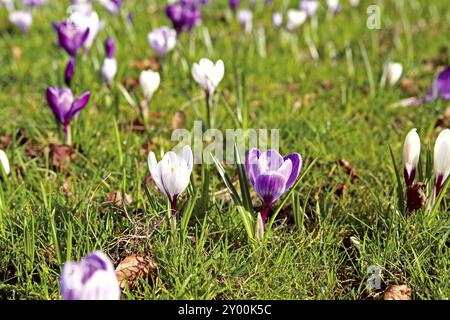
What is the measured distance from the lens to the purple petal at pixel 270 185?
1.67 metres

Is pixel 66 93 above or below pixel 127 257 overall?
above

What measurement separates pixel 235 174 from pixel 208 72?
0.43 metres

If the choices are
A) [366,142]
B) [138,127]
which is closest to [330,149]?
[366,142]

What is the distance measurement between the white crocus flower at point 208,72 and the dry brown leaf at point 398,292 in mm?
1109

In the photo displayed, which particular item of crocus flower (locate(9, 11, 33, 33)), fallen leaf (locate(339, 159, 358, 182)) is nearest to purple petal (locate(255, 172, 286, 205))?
fallen leaf (locate(339, 159, 358, 182))

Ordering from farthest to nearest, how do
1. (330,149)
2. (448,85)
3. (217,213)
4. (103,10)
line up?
(103,10)
(448,85)
(330,149)
(217,213)

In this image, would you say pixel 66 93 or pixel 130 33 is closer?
pixel 66 93

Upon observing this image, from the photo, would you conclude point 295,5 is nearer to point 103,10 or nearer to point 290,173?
point 103,10

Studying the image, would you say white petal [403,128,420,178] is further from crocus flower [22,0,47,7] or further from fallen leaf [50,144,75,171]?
crocus flower [22,0,47,7]

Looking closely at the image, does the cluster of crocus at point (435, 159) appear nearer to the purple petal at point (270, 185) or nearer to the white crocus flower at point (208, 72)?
the purple petal at point (270, 185)

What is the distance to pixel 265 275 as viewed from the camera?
175 cm

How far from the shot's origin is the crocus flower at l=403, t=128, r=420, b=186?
183cm

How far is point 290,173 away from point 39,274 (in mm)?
786
